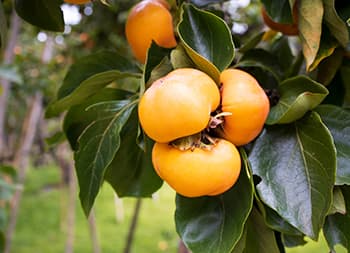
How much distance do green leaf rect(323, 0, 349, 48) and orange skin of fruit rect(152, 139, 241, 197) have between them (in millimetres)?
161

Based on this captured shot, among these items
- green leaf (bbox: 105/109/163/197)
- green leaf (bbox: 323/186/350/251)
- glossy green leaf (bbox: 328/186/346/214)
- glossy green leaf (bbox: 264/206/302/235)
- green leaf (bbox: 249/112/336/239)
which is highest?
green leaf (bbox: 249/112/336/239)

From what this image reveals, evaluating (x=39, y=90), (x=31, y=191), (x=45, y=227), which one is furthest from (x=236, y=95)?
(x=31, y=191)

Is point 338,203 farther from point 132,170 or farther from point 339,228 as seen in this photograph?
point 132,170

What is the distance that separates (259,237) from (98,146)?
0.19m

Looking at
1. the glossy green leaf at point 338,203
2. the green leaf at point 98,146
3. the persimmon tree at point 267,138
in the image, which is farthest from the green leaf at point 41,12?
the glossy green leaf at point 338,203

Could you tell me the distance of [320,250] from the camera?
3555 mm

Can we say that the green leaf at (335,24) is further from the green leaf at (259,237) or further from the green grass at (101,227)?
the green grass at (101,227)

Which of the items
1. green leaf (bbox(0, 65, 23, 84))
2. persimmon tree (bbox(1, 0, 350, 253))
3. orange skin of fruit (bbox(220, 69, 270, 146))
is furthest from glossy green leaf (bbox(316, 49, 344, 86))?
green leaf (bbox(0, 65, 23, 84))

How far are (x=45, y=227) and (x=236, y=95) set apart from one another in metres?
4.30

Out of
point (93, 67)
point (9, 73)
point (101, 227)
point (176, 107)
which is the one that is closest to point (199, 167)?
point (176, 107)

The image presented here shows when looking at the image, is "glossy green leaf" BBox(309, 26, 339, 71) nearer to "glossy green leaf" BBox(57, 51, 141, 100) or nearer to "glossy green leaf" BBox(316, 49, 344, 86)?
"glossy green leaf" BBox(316, 49, 344, 86)

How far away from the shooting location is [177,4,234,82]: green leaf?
452 mm

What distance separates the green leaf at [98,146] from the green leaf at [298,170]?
0.14 m

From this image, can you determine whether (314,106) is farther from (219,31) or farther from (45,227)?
(45,227)
